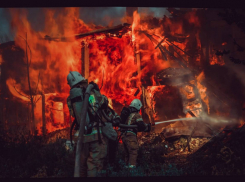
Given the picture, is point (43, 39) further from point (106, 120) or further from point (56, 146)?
point (106, 120)

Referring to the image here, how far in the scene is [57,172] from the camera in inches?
277

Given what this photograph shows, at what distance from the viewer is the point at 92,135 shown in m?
5.53

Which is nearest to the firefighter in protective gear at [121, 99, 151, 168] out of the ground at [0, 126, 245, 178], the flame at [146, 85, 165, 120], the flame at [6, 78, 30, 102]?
the ground at [0, 126, 245, 178]

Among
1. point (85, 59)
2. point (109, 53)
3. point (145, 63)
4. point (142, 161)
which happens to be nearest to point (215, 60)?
point (145, 63)

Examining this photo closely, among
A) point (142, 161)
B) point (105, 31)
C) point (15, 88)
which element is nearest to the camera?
point (142, 161)

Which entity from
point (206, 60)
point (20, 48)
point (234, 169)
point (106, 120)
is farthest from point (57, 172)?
point (20, 48)

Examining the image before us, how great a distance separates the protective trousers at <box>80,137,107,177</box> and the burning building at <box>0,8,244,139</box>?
7210 mm

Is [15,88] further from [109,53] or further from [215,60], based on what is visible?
[215,60]

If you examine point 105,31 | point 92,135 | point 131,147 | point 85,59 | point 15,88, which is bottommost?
point 131,147

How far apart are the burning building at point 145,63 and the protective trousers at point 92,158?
721 cm

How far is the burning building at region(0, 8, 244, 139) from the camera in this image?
12891mm

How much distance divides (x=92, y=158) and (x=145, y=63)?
9039 mm

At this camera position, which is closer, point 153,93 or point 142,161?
point 142,161

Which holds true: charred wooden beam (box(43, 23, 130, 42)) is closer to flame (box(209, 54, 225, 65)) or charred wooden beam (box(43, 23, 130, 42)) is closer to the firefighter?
flame (box(209, 54, 225, 65))
